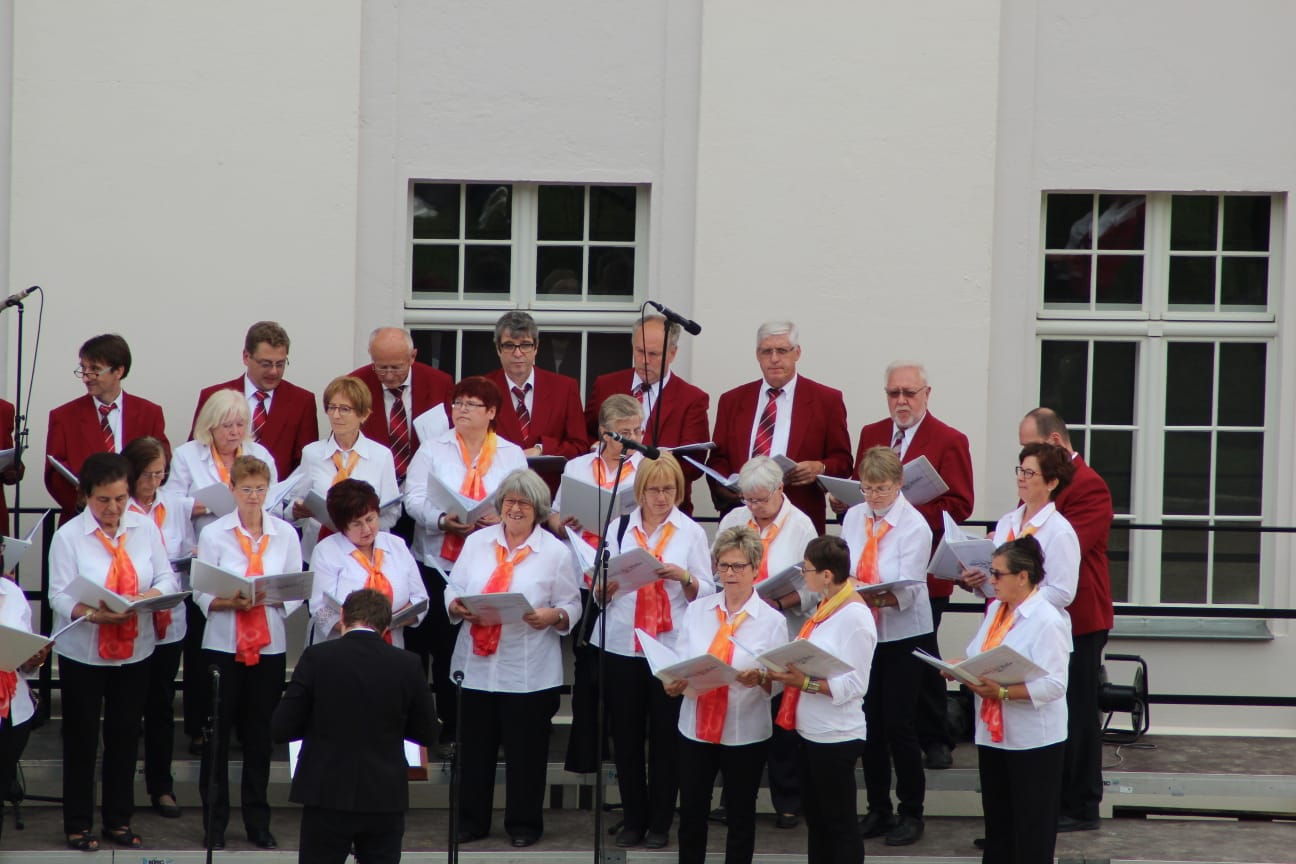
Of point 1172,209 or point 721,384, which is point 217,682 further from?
point 1172,209

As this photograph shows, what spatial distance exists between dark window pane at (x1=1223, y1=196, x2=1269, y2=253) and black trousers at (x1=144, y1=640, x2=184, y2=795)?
20.2 feet

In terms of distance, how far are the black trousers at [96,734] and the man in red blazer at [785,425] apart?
294 centimetres

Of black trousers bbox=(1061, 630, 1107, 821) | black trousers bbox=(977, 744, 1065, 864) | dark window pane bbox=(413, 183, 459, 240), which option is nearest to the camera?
A: black trousers bbox=(977, 744, 1065, 864)

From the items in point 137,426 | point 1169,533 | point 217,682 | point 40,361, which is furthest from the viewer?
point 1169,533

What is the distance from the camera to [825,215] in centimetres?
916

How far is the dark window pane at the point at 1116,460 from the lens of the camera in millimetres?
9594

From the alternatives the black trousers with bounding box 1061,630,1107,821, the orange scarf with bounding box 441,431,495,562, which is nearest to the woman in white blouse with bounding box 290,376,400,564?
the orange scarf with bounding box 441,431,495,562

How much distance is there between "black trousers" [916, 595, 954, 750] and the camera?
26.3ft

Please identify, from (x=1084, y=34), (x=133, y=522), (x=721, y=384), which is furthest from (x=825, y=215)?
(x=133, y=522)

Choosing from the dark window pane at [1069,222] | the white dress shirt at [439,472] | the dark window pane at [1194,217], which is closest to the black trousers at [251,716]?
the white dress shirt at [439,472]

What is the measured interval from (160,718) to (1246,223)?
647 centimetres

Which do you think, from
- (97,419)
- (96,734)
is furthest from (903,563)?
(97,419)

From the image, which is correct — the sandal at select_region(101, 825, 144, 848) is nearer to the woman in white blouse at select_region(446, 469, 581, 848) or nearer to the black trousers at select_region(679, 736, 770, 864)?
the woman in white blouse at select_region(446, 469, 581, 848)

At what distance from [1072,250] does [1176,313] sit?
0.70 meters
